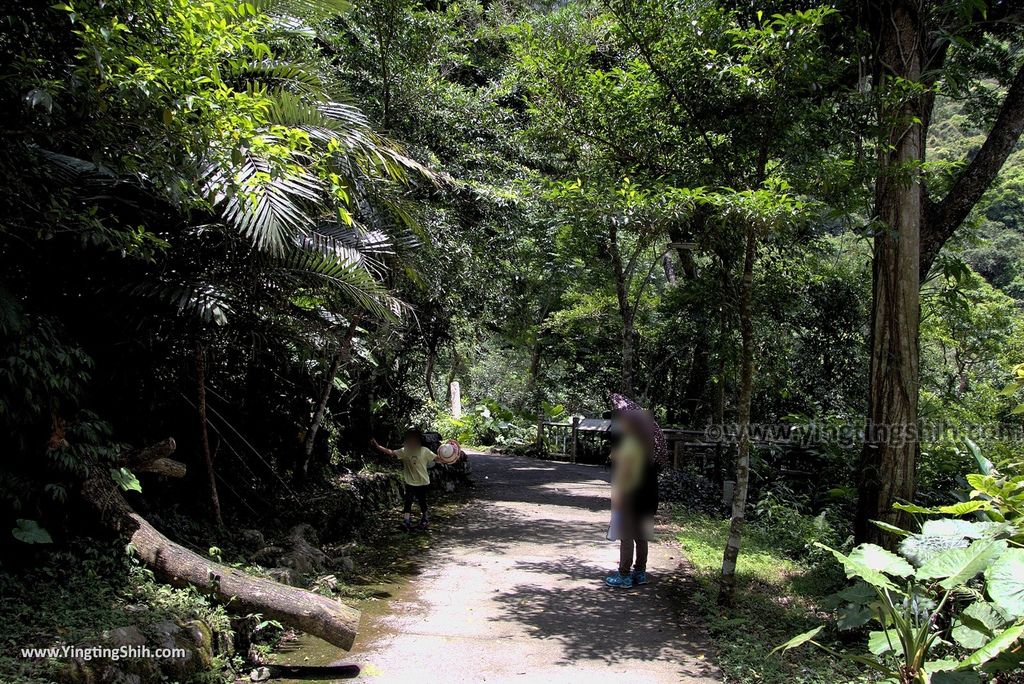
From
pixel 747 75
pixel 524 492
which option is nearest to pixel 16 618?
pixel 747 75

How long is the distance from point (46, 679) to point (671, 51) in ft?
20.8

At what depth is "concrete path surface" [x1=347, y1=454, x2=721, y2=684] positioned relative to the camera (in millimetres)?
5051

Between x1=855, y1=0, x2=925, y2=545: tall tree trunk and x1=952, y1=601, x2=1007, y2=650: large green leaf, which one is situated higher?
x1=855, y1=0, x2=925, y2=545: tall tree trunk

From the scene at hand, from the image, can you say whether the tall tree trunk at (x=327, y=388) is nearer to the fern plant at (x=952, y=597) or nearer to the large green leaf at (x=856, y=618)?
the large green leaf at (x=856, y=618)

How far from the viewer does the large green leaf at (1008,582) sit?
11.2 feet

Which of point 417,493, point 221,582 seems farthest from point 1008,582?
point 417,493

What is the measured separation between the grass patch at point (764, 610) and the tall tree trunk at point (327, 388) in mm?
4314

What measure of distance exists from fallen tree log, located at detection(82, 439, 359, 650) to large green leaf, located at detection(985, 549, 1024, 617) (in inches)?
145

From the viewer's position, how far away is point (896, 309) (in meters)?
6.17

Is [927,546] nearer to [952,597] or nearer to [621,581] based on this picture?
[952,597]

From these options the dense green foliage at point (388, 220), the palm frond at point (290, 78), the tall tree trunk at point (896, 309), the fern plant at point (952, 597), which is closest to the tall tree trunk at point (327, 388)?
the dense green foliage at point (388, 220)

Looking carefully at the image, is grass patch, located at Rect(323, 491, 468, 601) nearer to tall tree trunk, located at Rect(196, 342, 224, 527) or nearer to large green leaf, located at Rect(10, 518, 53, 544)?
tall tree trunk, located at Rect(196, 342, 224, 527)

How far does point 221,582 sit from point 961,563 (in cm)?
448

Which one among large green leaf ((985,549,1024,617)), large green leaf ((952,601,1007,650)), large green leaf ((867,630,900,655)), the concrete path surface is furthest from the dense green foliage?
large green leaf ((985,549,1024,617))
